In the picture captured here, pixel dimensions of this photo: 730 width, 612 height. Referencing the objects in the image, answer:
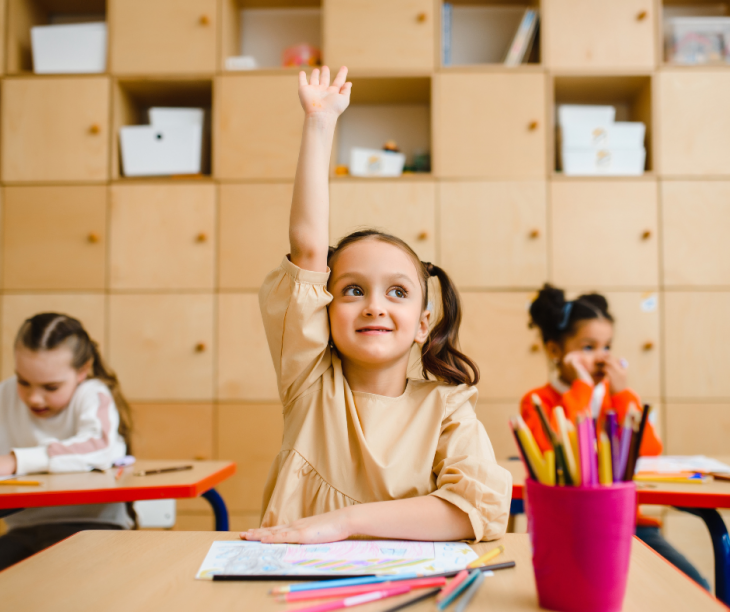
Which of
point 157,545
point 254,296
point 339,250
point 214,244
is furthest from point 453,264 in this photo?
point 157,545

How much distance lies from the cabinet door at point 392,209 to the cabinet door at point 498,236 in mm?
105

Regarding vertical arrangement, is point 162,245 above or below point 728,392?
above

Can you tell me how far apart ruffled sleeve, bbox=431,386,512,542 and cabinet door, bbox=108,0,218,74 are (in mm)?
2352

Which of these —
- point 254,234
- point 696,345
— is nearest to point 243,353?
point 254,234

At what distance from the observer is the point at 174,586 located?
23.4 inches

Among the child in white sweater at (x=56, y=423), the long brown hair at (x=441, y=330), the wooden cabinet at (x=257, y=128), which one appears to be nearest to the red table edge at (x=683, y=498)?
the long brown hair at (x=441, y=330)

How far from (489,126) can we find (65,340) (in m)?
1.94

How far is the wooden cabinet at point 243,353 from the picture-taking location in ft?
8.57

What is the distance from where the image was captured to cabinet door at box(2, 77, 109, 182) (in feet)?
8.93

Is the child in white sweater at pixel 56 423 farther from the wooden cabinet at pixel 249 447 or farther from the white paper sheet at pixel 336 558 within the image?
the white paper sheet at pixel 336 558

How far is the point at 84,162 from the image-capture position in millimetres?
2725

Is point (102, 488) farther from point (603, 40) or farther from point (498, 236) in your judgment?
point (603, 40)

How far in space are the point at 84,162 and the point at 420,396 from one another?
2377mm

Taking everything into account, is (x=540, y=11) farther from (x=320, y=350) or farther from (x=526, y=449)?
(x=526, y=449)
